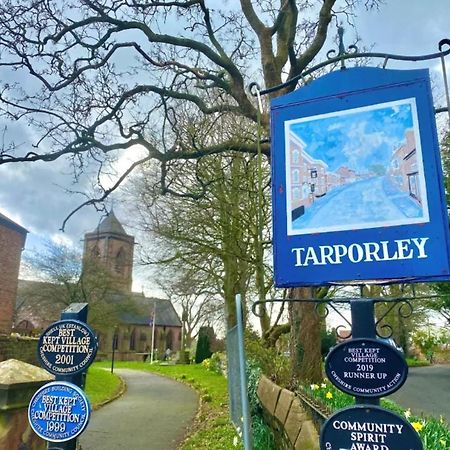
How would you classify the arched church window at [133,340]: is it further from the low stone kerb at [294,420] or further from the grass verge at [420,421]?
the low stone kerb at [294,420]

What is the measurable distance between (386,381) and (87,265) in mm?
25050

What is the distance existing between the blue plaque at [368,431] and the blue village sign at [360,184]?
29.0 inches

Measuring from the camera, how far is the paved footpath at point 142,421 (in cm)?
831

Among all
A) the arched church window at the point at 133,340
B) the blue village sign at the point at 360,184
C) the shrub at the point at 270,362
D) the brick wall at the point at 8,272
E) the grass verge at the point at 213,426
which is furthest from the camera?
the arched church window at the point at 133,340

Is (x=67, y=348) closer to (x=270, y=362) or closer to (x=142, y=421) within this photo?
(x=270, y=362)

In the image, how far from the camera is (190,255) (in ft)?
47.7

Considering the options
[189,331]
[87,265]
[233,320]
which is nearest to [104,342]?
[189,331]

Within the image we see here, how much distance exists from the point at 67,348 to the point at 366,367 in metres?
2.53

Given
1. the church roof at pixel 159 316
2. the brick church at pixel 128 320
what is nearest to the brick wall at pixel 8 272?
the brick church at pixel 128 320

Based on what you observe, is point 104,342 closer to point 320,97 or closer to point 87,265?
point 87,265

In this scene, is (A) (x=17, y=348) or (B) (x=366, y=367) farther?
(A) (x=17, y=348)

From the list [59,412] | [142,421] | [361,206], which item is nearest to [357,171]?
[361,206]

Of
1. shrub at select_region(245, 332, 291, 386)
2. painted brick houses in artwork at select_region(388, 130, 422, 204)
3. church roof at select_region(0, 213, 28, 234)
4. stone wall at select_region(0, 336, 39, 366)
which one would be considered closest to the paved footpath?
shrub at select_region(245, 332, 291, 386)

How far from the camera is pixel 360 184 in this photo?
2705 millimetres
